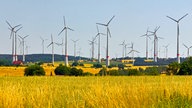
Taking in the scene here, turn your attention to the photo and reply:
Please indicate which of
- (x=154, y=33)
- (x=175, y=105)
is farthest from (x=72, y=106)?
(x=154, y=33)

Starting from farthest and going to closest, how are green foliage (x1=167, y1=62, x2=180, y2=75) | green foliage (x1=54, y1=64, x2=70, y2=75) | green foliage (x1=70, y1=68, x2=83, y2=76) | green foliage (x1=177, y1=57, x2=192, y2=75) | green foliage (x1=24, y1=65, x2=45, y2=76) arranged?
green foliage (x1=54, y1=64, x2=70, y2=75) < green foliage (x1=70, y1=68, x2=83, y2=76) < green foliage (x1=167, y1=62, x2=180, y2=75) < green foliage (x1=24, y1=65, x2=45, y2=76) < green foliage (x1=177, y1=57, x2=192, y2=75)

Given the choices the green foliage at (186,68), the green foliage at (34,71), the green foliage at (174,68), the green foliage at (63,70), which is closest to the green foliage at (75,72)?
the green foliage at (63,70)

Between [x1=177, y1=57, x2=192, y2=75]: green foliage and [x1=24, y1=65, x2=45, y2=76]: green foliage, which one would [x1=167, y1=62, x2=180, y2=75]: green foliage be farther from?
[x1=24, y1=65, x2=45, y2=76]: green foliage

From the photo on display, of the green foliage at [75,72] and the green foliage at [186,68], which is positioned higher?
the green foliage at [186,68]

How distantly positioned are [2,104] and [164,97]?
18.8 ft

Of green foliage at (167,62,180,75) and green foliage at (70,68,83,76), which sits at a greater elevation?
green foliage at (167,62,180,75)

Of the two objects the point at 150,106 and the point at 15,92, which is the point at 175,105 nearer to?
the point at 150,106

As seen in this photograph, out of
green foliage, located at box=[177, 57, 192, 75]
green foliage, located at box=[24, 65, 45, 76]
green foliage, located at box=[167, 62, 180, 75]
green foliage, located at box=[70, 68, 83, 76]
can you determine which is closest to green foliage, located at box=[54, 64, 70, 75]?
green foliage, located at box=[70, 68, 83, 76]

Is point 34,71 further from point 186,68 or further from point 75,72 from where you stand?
point 186,68

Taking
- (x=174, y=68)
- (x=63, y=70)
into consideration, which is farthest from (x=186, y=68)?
(x=63, y=70)

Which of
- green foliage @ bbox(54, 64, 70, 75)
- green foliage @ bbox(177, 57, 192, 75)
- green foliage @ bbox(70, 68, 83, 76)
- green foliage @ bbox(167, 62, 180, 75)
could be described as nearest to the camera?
green foliage @ bbox(177, 57, 192, 75)

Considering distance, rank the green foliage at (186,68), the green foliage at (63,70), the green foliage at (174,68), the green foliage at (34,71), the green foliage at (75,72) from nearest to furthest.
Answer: the green foliage at (186,68)
the green foliage at (34,71)
the green foliage at (174,68)
the green foliage at (75,72)
the green foliage at (63,70)

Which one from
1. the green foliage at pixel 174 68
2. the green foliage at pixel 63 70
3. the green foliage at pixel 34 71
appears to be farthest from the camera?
the green foliage at pixel 63 70

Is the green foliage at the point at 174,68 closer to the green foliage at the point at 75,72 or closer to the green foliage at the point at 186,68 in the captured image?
the green foliage at the point at 186,68
